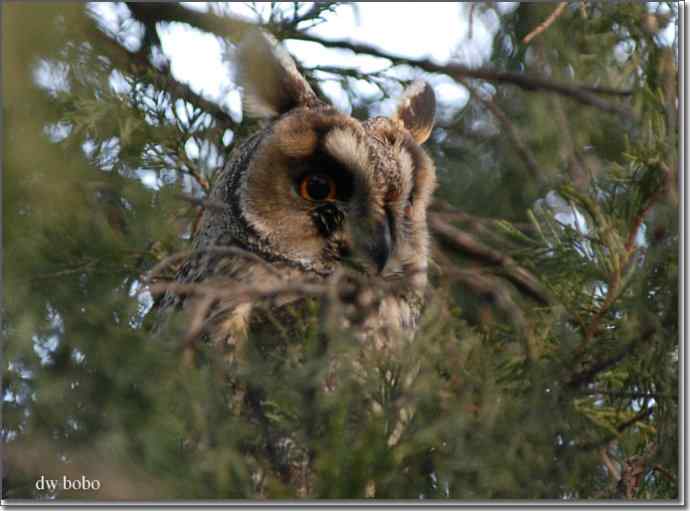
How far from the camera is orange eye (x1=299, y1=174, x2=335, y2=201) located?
2316mm

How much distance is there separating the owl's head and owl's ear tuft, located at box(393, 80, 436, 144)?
0.93 ft

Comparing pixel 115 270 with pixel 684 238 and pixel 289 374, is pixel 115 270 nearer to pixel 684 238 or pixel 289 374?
pixel 289 374

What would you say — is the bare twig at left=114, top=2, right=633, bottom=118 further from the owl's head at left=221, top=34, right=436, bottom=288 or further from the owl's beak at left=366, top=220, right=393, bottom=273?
the owl's beak at left=366, top=220, right=393, bottom=273

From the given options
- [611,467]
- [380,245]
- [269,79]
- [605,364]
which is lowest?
[611,467]

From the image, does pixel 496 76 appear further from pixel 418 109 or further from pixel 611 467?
pixel 611 467

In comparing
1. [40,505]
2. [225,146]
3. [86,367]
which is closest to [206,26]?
[225,146]

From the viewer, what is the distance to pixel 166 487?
1.44 m

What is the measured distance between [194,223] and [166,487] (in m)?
1.31

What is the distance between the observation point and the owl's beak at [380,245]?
225 centimetres

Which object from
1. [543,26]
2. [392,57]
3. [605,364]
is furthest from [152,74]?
[605,364]

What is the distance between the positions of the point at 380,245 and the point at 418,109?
25.7 inches

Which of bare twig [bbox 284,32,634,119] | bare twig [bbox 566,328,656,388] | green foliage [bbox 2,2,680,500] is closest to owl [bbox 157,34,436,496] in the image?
green foliage [bbox 2,2,680,500]

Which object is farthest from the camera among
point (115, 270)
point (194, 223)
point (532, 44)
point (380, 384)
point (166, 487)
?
point (532, 44)

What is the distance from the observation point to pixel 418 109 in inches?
108
